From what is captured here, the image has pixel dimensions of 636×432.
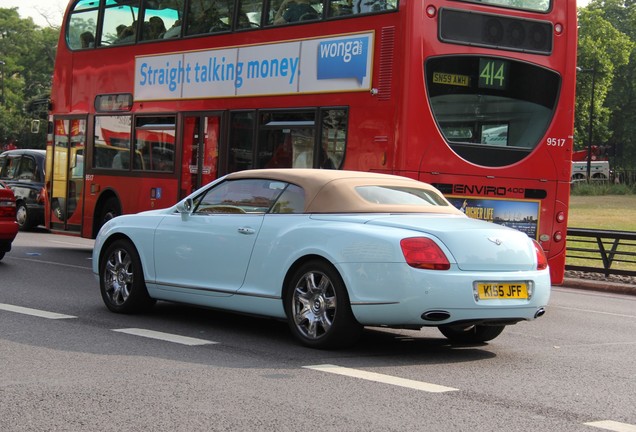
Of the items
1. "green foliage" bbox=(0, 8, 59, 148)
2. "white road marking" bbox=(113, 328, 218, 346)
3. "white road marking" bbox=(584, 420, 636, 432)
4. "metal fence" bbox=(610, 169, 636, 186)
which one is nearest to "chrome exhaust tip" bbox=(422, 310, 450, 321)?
"white road marking" bbox=(113, 328, 218, 346)

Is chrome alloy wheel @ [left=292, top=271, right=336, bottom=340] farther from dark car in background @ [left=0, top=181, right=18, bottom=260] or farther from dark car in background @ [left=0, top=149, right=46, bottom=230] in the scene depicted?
dark car in background @ [left=0, top=149, right=46, bottom=230]

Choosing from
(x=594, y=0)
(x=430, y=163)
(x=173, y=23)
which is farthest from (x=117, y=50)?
(x=594, y=0)

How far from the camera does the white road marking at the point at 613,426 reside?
5848 mm

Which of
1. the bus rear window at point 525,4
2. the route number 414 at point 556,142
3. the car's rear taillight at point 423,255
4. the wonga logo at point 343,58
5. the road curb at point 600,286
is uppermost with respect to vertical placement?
the bus rear window at point 525,4

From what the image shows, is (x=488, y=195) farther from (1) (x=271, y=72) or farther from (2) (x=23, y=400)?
(2) (x=23, y=400)

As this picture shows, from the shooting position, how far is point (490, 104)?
41.8 ft

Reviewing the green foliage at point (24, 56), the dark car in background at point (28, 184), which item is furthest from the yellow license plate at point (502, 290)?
the green foliage at point (24, 56)

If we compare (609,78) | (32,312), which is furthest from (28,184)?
(609,78)

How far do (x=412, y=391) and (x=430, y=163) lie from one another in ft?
19.5

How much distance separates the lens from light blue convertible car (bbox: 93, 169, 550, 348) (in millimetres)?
7938

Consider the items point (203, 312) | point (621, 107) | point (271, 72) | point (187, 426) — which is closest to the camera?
point (187, 426)

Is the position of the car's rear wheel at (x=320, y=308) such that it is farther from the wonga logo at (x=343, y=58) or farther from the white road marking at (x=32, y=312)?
the wonga logo at (x=343, y=58)

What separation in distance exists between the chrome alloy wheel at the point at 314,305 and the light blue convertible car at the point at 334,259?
1 centimetres

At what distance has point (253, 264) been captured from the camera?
29.2ft
